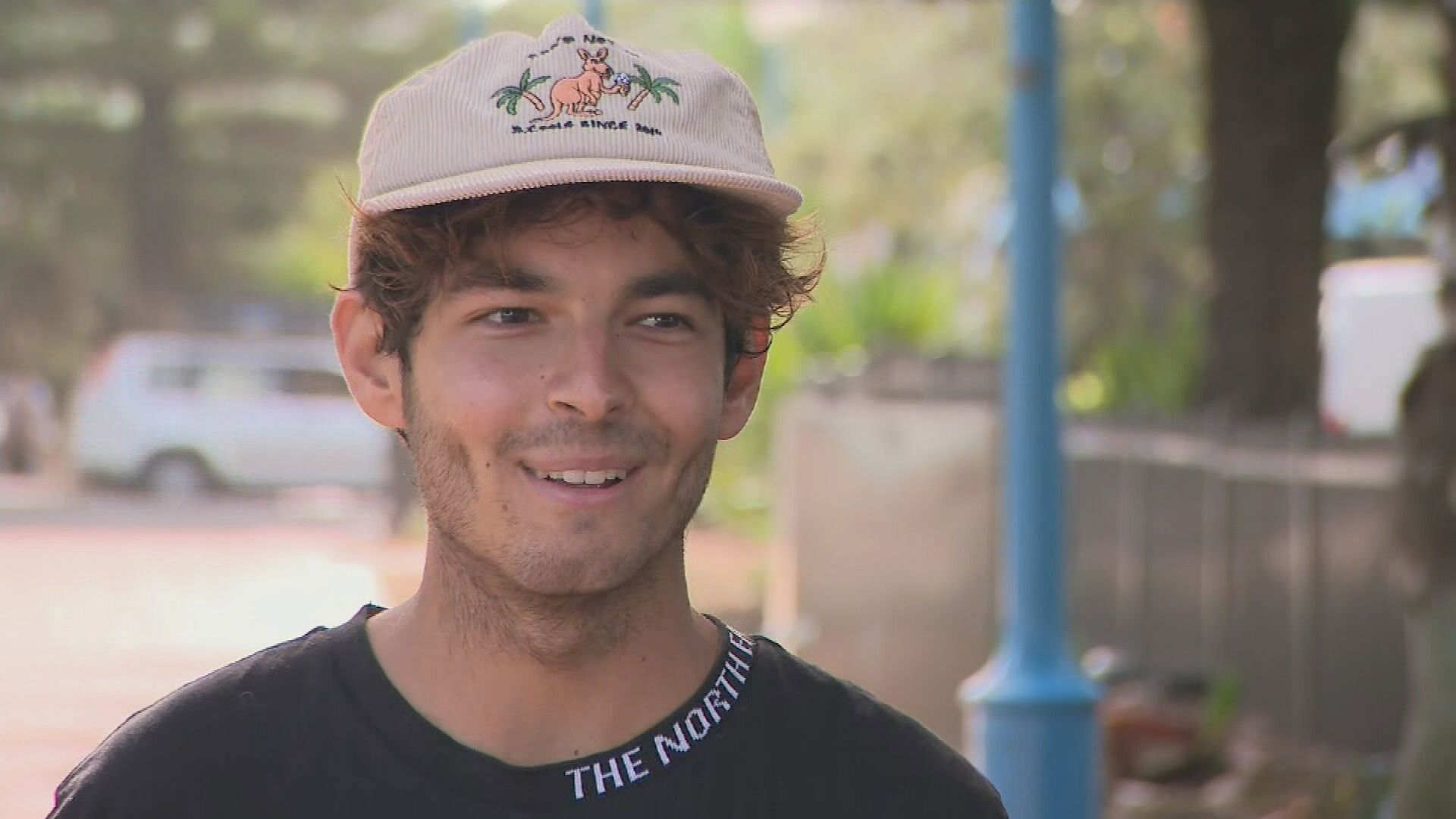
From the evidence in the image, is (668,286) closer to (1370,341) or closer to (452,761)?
(452,761)

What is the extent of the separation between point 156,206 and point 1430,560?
35.9 metres

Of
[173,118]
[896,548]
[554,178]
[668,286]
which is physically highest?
[173,118]

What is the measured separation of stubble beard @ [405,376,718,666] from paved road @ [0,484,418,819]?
3.81m

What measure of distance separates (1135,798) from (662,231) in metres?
6.43

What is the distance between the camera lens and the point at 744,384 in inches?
100

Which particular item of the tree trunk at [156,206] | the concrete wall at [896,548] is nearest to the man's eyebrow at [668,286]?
the concrete wall at [896,548]

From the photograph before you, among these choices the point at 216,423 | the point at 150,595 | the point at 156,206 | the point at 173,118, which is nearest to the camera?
the point at 150,595

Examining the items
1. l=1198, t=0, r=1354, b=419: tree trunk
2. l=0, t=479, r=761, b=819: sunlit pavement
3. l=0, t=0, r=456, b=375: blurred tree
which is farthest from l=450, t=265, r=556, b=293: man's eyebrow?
l=0, t=0, r=456, b=375: blurred tree

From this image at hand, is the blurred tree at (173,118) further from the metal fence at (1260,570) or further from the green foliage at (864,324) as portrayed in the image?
the metal fence at (1260,570)

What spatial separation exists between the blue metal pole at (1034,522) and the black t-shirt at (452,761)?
4.49 meters

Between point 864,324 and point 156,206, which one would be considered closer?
point 864,324

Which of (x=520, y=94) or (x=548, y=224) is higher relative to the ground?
(x=520, y=94)

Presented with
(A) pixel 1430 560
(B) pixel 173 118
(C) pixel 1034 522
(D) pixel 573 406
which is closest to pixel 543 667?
(D) pixel 573 406

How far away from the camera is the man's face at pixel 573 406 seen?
91.0 inches
